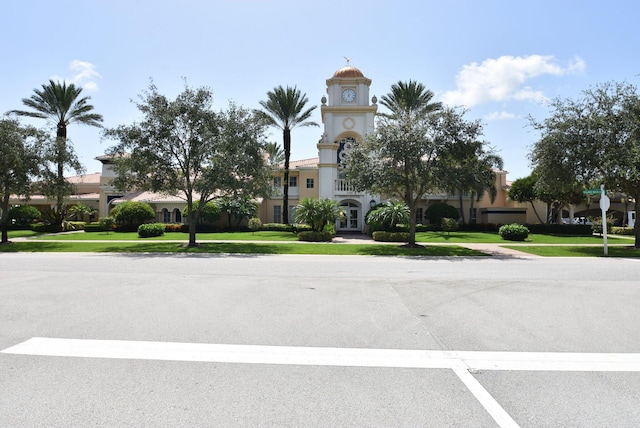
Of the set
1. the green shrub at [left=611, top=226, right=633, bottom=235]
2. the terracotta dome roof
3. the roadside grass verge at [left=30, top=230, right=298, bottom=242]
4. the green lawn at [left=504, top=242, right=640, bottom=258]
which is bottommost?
the green lawn at [left=504, top=242, right=640, bottom=258]

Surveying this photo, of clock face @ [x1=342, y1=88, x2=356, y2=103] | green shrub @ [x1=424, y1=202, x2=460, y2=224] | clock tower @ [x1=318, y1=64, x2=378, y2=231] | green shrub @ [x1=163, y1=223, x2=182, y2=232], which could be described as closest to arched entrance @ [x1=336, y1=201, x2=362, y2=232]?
clock tower @ [x1=318, y1=64, x2=378, y2=231]

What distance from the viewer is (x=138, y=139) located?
2216cm

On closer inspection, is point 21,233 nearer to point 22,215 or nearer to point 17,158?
point 22,215

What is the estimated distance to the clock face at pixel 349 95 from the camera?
1395 inches

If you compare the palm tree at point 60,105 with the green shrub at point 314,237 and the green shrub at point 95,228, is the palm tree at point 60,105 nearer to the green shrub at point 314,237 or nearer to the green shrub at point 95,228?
the green shrub at point 95,228

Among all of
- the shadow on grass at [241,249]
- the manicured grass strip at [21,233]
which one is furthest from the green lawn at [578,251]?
the manicured grass strip at [21,233]

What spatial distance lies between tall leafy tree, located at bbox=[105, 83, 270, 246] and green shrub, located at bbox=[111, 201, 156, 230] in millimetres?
11922

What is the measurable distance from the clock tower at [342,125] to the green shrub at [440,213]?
5.20m

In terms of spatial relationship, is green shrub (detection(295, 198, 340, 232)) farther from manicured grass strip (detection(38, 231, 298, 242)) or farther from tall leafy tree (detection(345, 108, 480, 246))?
tall leafy tree (detection(345, 108, 480, 246))

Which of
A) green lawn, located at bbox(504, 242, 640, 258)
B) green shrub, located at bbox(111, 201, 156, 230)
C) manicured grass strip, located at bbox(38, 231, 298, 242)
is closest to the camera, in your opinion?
green lawn, located at bbox(504, 242, 640, 258)

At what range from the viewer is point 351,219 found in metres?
35.8

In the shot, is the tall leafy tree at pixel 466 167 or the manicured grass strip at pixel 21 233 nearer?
the tall leafy tree at pixel 466 167

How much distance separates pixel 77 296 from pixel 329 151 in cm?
2793

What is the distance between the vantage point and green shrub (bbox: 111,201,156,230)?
33906 millimetres
